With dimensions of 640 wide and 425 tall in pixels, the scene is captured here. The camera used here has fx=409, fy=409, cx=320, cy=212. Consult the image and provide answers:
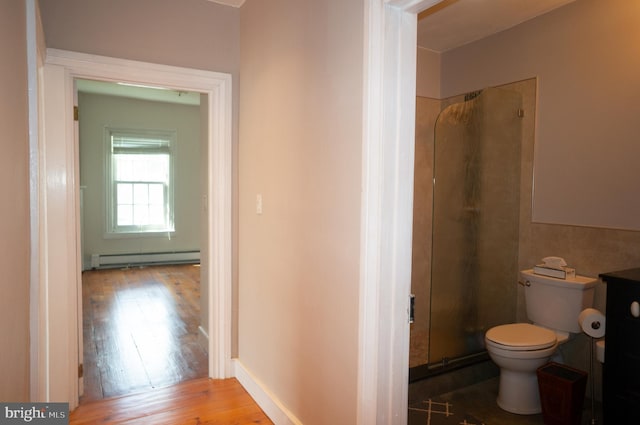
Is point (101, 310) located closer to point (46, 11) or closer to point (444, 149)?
point (46, 11)

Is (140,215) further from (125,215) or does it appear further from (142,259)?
(142,259)

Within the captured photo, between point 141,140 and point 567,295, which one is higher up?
point 141,140

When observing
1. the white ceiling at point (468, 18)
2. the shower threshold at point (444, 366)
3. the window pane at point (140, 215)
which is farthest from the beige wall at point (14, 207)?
the window pane at point (140, 215)

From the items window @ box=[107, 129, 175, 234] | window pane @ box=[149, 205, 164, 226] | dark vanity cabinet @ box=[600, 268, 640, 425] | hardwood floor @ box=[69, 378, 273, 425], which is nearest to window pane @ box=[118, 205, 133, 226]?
window @ box=[107, 129, 175, 234]

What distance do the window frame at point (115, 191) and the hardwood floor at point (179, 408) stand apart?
454 cm

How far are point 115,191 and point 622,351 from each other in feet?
21.8

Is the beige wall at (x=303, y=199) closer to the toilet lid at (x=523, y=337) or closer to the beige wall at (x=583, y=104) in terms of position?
the toilet lid at (x=523, y=337)

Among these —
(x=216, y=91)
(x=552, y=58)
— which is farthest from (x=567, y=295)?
(x=216, y=91)

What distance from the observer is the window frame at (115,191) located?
6.44m

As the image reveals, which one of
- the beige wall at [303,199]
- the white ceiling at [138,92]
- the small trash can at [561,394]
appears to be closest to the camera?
the beige wall at [303,199]

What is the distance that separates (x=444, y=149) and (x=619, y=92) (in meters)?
1.08

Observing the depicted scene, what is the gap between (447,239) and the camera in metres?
3.09

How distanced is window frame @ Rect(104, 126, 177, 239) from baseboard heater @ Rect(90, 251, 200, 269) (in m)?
0.32

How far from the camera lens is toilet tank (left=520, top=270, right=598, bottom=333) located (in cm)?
253
